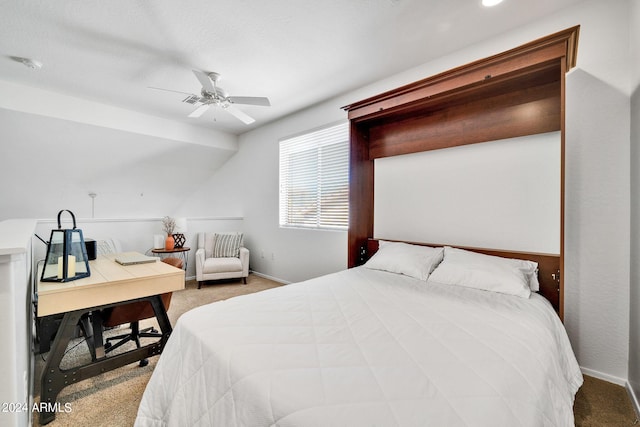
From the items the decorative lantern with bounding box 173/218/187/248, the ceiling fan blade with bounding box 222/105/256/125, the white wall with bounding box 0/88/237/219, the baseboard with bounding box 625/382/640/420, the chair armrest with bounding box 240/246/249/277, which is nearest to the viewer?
the baseboard with bounding box 625/382/640/420

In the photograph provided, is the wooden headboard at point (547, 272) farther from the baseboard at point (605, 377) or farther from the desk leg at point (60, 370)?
the desk leg at point (60, 370)

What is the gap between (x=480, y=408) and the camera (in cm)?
84

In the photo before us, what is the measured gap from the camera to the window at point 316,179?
3.59 metres

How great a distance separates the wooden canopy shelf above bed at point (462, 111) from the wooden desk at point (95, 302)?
1.88 meters

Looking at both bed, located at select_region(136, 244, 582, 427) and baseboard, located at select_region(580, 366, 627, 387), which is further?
baseboard, located at select_region(580, 366, 627, 387)

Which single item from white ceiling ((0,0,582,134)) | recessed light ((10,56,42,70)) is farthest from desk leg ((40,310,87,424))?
recessed light ((10,56,42,70))

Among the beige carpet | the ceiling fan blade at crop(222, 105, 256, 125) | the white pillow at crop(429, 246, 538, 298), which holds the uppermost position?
the ceiling fan blade at crop(222, 105, 256, 125)

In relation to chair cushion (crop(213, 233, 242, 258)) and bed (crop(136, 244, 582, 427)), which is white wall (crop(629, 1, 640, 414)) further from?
chair cushion (crop(213, 233, 242, 258))

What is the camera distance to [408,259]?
2.48m

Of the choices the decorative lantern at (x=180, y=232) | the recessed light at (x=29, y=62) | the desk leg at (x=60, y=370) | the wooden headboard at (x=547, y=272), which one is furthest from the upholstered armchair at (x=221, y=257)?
the wooden headboard at (x=547, y=272)

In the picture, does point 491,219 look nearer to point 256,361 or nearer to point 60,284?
point 256,361

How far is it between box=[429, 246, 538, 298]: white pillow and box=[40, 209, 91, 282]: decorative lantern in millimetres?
2489

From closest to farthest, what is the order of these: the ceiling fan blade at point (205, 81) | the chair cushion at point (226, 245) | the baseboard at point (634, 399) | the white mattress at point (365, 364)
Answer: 1. the white mattress at point (365, 364)
2. the baseboard at point (634, 399)
3. the ceiling fan blade at point (205, 81)
4. the chair cushion at point (226, 245)

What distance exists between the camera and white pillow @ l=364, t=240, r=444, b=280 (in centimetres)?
238
